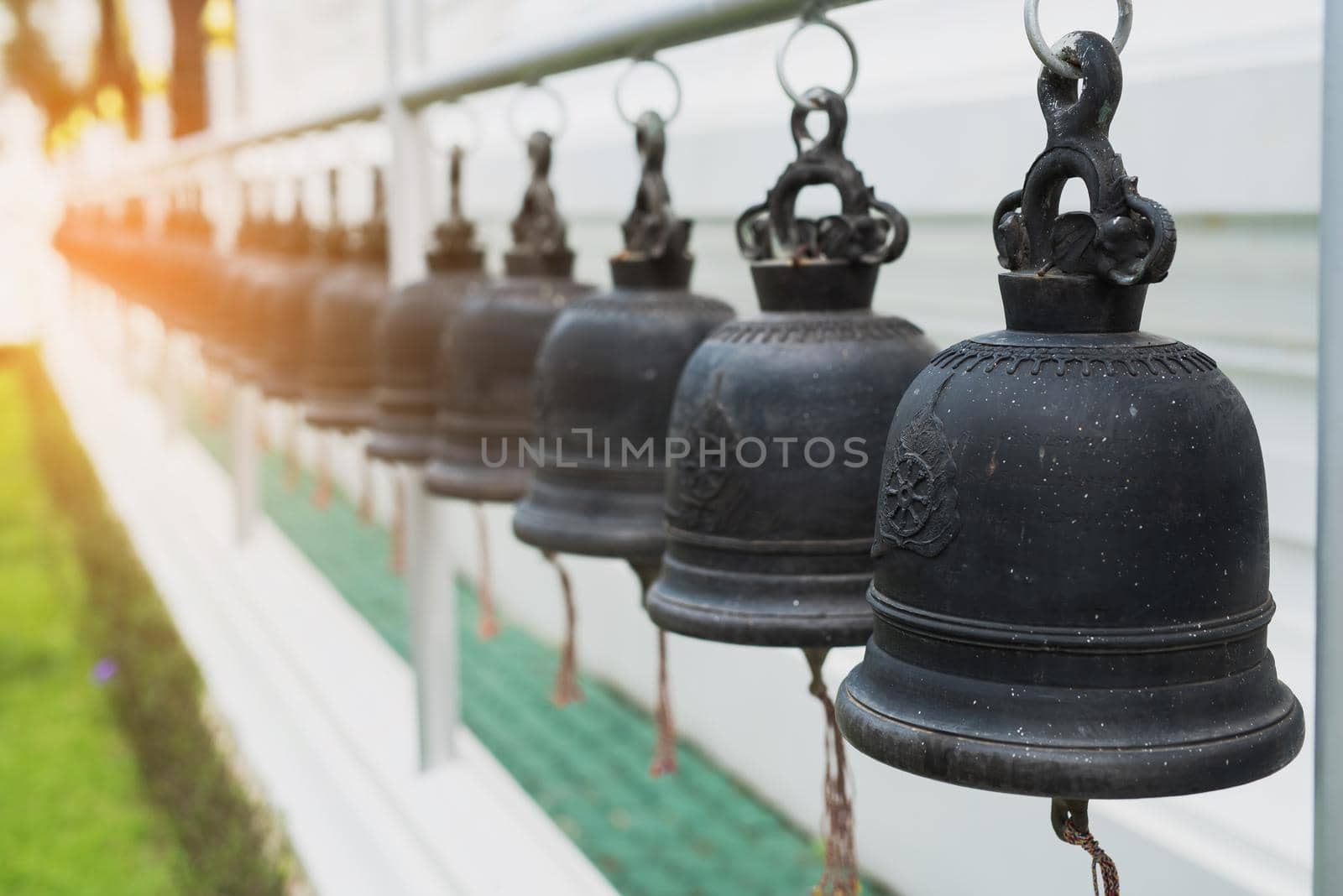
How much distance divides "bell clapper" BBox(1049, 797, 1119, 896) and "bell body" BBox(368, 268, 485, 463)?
164 cm

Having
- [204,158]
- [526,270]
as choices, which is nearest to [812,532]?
[526,270]

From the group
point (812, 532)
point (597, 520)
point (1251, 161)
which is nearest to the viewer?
point (812, 532)

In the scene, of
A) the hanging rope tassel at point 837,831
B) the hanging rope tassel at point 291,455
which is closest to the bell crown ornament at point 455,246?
the hanging rope tassel at point 837,831

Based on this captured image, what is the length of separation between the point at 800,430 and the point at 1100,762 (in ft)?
1.74

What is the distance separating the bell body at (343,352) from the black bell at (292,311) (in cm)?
23

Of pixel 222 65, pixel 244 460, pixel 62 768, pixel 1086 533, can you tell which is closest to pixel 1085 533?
pixel 1086 533

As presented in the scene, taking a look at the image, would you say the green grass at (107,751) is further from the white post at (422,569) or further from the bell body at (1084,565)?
the bell body at (1084,565)

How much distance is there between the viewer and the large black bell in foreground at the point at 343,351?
10.7 ft

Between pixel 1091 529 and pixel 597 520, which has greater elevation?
pixel 1091 529

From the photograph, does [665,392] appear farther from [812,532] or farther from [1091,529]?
[1091,529]

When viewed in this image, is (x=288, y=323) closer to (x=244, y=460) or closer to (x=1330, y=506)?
(x=1330, y=506)

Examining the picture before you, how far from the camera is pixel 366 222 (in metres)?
3.52

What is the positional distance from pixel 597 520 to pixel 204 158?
5.47 meters

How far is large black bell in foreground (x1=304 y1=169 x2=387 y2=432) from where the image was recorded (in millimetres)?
3254
